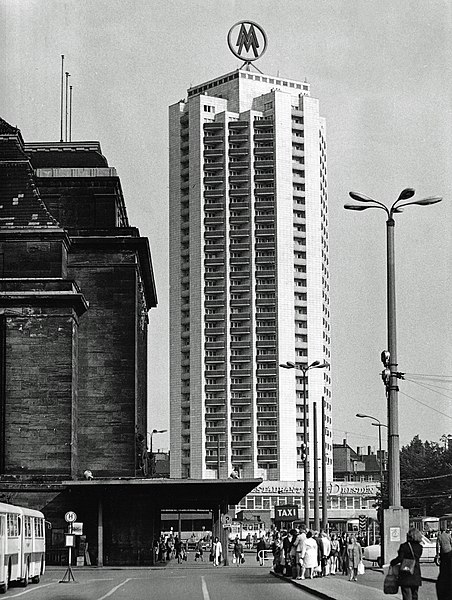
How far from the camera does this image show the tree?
349 ft

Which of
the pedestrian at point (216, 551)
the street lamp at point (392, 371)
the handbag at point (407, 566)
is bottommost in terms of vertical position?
the pedestrian at point (216, 551)

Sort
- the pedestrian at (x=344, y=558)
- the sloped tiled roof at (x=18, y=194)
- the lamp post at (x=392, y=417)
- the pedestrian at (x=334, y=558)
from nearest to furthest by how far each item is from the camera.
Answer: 1. the lamp post at (x=392, y=417)
2. the pedestrian at (x=344, y=558)
3. the pedestrian at (x=334, y=558)
4. the sloped tiled roof at (x=18, y=194)

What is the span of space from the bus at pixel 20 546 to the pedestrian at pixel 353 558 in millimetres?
10903

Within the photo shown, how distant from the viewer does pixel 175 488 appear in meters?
59.3

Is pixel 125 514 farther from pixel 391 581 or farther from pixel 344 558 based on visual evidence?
pixel 391 581

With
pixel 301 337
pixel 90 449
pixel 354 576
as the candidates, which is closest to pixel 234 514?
pixel 301 337

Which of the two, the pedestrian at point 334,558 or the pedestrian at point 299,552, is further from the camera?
the pedestrian at point 334,558

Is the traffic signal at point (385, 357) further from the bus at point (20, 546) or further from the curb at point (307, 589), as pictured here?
the bus at point (20, 546)

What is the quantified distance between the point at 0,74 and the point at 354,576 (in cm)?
2057

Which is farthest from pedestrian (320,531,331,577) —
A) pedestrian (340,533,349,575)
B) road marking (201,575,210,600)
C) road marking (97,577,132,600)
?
road marking (97,577,132,600)

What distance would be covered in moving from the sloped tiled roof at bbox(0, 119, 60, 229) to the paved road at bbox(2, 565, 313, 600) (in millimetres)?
22709

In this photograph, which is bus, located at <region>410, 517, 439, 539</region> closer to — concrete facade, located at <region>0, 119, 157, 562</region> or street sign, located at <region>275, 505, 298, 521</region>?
street sign, located at <region>275, 505, 298, 521</region>

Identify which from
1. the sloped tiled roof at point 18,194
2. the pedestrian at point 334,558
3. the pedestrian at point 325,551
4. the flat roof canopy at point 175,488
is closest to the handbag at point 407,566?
the pedestrian at point 325,551

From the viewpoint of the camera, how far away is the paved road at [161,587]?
32.9 m
